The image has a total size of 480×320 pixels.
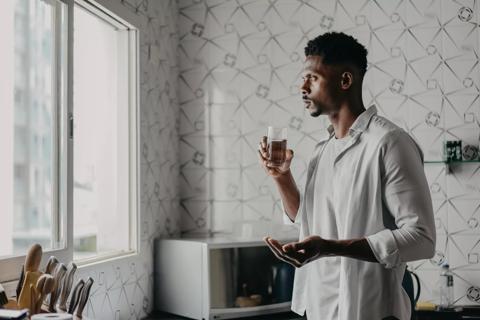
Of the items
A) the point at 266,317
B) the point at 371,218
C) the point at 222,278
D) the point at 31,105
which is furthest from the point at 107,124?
the point at 371,218

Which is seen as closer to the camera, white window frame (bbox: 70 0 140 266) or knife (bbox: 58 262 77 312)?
knife (bbox: 58 262 77 312)

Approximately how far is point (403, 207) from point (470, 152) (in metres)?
1.50

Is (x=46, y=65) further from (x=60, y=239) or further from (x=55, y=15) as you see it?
(x=60, y=239)

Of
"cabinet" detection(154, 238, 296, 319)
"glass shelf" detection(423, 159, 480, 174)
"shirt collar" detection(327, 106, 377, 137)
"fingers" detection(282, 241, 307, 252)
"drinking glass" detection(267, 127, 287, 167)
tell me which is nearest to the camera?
"fingers" detection(282, 241, 307, 252)

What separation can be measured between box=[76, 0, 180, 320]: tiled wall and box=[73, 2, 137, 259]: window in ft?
0.20

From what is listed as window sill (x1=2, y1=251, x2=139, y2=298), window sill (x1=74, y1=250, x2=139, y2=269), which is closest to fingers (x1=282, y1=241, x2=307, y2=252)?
window sill (x1=2, y1=251, x2=139, y2=298)

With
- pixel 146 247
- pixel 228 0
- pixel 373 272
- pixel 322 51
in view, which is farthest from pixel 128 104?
pixel 373 272

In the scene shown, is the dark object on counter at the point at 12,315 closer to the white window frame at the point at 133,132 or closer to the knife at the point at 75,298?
the knife at the point at 75,298

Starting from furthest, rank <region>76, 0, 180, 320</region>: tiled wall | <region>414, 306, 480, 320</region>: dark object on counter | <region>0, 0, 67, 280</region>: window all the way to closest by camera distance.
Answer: <region>414, 306, 480, 320</region>: dark object on counter < <region>76, 0, 180, 320</region>: tiled wall < <region>0, 0, 67, 280</region>: window

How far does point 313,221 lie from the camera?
5.73 feet

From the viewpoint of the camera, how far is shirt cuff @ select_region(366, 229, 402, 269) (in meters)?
1.49

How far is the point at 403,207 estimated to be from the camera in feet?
4.97

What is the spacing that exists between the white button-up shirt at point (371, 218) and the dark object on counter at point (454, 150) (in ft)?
4.19

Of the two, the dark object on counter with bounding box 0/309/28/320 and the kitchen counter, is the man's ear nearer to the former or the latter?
the dark object on counter with bounding box 0/309/28/320
